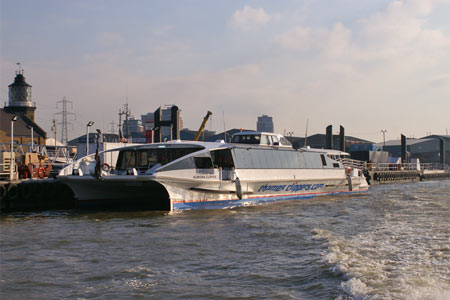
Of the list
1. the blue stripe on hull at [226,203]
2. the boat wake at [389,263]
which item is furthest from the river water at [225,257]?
the blue stripe on hull at [226,203]

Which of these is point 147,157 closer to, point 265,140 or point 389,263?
point 265,140

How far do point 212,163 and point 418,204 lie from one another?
34.7 ft

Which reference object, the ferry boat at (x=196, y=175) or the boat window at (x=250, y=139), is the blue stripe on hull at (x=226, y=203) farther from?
the boat window at (x=250, y=139)

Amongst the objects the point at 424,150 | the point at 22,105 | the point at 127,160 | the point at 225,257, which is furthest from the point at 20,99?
the point at 424,150

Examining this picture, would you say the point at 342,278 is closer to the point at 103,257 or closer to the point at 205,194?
the point at 103,257

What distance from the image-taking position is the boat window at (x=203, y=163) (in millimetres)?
18859

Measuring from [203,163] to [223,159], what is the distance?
1550 millimetres

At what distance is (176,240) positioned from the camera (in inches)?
481

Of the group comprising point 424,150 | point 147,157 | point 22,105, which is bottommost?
point 147,157

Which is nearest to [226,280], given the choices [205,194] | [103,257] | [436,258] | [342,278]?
[342,278]

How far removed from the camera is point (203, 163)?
1912 cm

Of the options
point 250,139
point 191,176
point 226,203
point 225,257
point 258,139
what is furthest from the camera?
point 250,139

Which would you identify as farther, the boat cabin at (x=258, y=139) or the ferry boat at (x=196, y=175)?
the boat cabin at (x=258, y=139)

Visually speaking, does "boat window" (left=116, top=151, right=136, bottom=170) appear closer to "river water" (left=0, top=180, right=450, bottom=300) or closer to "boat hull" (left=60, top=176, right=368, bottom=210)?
"boat hull" (left=60, top=176, right=368, bottom=210)
